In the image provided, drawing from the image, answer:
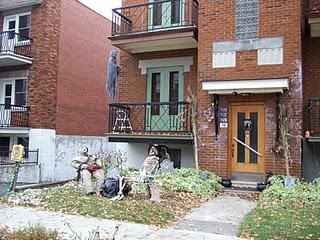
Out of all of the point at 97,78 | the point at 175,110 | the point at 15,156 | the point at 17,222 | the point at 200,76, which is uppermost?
the point at 97,78

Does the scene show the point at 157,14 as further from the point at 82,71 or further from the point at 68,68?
the point at 82,71

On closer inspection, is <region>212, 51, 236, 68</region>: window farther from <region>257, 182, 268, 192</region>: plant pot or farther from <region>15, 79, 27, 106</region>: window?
<region>15, 79, 27, 106</region>: window

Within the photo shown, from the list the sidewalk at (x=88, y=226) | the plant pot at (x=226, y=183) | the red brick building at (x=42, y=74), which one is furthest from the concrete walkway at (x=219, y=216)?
the red brick building at (x=42, y=74)

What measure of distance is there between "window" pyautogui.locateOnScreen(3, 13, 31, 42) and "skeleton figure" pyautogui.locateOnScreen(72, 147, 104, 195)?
11498mm

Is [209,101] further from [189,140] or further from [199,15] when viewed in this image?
[199,15]

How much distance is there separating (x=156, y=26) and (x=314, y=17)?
19.4ft

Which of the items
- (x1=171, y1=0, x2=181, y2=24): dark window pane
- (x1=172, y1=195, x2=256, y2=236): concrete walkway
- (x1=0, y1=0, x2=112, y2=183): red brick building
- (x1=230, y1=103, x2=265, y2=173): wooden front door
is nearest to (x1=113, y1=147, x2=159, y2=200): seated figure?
(x1=172, y1=195, x2=256, y2=236): concrete walkway

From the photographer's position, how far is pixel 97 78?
23234mm

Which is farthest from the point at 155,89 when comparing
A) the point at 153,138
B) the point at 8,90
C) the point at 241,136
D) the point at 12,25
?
the point at 12,25

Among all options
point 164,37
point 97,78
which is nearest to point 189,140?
point 164,37

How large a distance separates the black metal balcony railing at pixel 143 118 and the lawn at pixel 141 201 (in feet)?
9.73

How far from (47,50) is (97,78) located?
436 cm

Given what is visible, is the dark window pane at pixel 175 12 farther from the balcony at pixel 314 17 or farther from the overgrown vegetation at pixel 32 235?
the overgrown vegetation at pixel 32 235

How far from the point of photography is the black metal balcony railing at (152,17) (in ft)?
48.7
